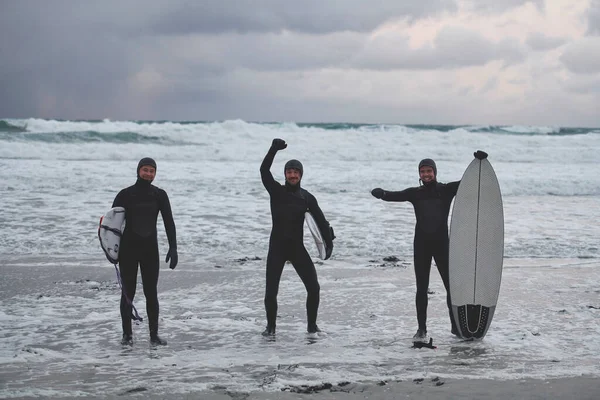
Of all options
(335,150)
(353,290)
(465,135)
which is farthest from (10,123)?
(353,290)

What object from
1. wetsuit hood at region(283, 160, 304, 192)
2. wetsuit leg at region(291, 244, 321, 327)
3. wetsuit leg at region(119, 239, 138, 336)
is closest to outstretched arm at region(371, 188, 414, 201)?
wetsuit hood at region(283, 160, 304, 192)

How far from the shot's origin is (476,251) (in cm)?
591

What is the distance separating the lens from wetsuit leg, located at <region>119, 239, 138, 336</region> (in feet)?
18.0

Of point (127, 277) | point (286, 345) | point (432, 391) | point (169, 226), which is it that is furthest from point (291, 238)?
point (432, 391)

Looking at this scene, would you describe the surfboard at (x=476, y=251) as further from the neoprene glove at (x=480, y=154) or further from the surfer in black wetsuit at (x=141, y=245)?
the surfer in black wetsuit at (x=141, y=245)

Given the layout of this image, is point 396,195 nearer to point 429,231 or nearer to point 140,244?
point 429,231

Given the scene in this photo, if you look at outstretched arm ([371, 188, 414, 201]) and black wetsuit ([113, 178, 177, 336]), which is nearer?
black wetsuit ([113, 178, 177, 336])

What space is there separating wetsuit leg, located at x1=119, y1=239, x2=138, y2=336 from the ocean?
24cm

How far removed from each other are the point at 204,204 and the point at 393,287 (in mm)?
7118

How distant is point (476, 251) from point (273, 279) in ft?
6.30

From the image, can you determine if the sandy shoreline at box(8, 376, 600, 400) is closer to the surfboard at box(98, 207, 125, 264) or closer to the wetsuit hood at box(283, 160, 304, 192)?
the surfboard at box(98, 207, 125, 264)

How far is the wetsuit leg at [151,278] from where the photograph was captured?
5531 millimetres

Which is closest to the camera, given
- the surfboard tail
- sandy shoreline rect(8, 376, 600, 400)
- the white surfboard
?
sandy shoreline rect(8, 376, 600, 400)

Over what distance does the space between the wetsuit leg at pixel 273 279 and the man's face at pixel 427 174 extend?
1.50 meters
